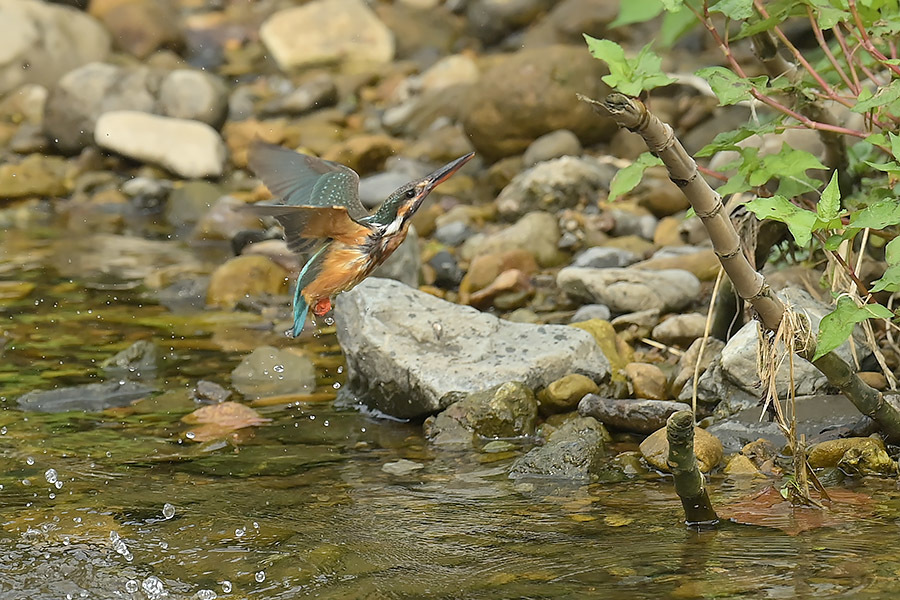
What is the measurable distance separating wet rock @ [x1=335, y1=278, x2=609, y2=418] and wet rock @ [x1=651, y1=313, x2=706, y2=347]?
1.82 feet

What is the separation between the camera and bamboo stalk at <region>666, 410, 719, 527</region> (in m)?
2.76

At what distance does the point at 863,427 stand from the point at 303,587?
2.06 m

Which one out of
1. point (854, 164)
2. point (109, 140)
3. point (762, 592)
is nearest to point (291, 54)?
point (109, 140)

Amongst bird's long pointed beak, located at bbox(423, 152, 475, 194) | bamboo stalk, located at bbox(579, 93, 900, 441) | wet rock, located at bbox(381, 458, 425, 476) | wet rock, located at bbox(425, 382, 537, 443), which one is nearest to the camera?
bamboo stalk, located at bbox(579, 93, 900, 441)

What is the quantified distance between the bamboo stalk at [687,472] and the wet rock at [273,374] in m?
2.49

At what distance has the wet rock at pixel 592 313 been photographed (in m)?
5.71

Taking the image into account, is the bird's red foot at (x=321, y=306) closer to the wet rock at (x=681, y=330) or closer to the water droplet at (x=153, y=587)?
the water droplet at (x=153, y=587)

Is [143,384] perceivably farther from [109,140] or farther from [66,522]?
[109,140]

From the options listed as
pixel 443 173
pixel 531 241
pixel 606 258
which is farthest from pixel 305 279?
pixel 531 241

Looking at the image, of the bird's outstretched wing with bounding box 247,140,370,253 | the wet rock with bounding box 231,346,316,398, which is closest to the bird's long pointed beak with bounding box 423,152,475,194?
the bird's outstretched wing with bounding box 247,140,370,253

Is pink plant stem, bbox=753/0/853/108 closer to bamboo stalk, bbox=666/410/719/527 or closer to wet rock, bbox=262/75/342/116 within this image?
bamboo stalk, bbox=666/410/719/527

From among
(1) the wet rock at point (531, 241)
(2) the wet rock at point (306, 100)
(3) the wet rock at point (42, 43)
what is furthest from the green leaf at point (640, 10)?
(3) the wet rock at point (42, 43)

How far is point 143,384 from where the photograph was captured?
540cm

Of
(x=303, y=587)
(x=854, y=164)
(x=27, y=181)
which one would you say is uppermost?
(x=854, y=164)
